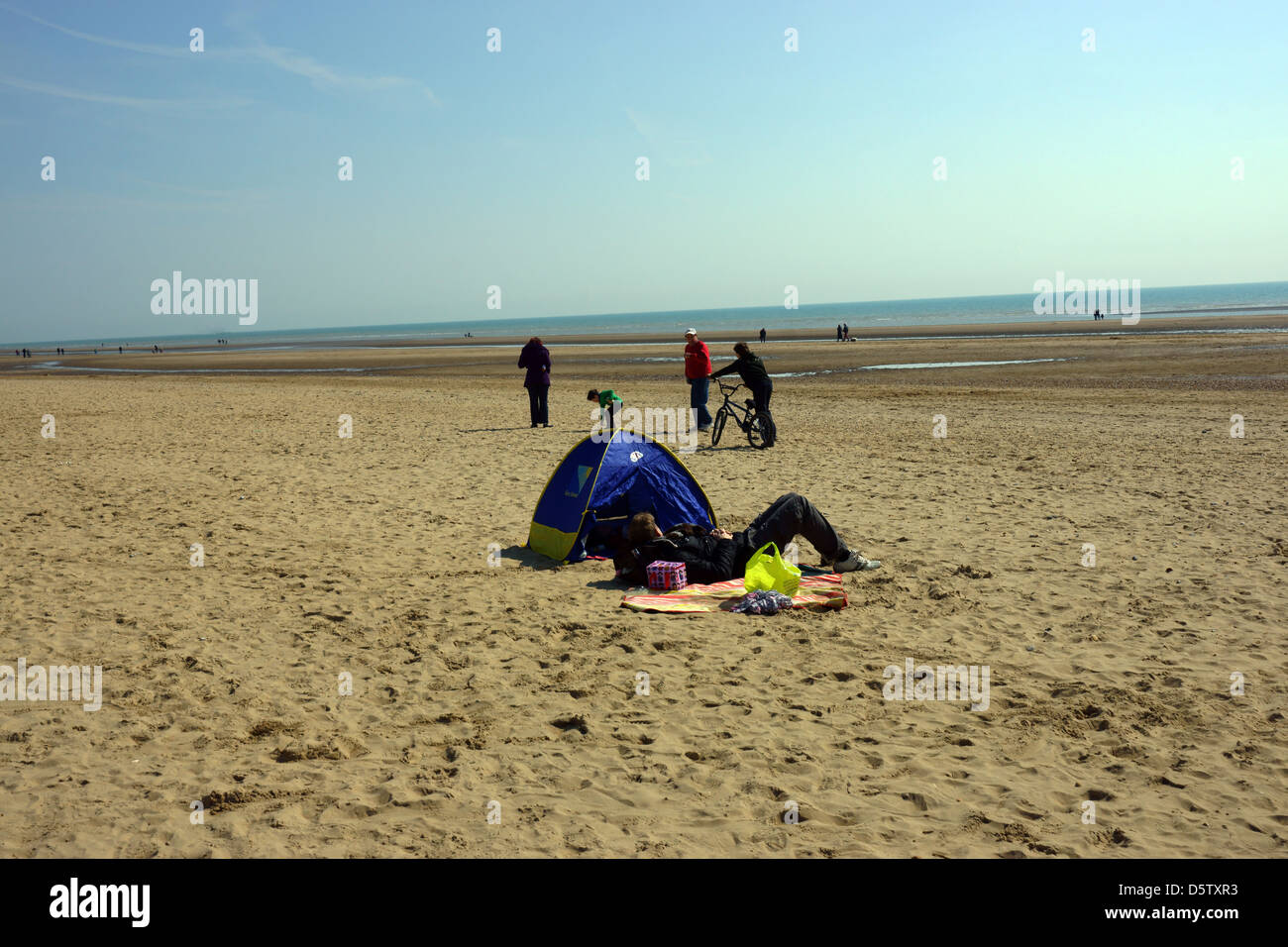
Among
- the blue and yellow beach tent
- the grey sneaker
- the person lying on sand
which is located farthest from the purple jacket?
→ the grey sneaker

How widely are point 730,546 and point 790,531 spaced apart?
0.54 m

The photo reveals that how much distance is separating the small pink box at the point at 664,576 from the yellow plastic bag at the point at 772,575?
59 centimetres

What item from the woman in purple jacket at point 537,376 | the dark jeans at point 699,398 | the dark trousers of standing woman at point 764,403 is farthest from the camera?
the woman in purple jacket at point 537,376

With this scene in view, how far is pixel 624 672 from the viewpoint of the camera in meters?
5.76

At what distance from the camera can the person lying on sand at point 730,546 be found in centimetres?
754

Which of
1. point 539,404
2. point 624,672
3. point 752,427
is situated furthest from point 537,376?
point 624,672

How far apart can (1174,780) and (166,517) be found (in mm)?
9902

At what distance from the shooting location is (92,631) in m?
6.34

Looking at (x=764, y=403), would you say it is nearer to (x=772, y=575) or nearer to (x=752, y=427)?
(x=752, y=427)

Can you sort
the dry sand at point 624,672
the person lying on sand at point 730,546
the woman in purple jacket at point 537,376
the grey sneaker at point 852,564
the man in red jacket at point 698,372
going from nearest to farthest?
the dry sand at point 624,672
the person lying on sand at point 730,546
the grey sneaker at point 852,564
the man in red jacket at point 698,372
the woman in purple jacket at point 537,376

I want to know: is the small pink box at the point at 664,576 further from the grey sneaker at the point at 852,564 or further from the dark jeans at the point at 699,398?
the dark jeans at the point at 699,398

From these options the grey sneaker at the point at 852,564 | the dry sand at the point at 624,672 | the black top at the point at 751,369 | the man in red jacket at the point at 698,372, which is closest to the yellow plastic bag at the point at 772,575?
the dry sand at the point at 624,672

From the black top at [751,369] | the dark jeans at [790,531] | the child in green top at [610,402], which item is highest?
the black top at [751,369]

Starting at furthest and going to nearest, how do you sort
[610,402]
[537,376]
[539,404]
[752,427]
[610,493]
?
[539,404] → [537,376] → [752,427] → [610,402] → [610,493]
